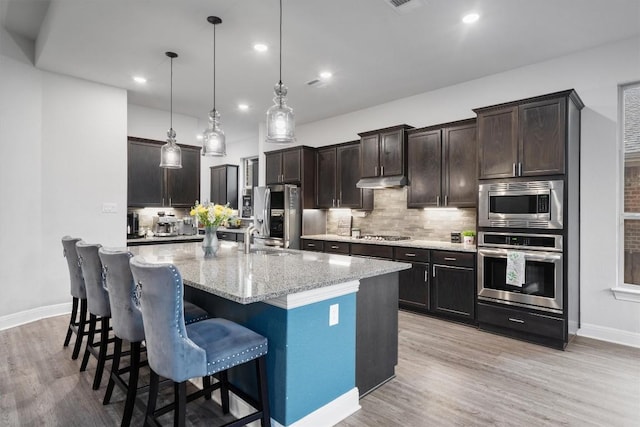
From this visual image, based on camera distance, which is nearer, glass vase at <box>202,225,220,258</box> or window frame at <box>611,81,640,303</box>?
glass vase at <box>202,225,220,258</box>

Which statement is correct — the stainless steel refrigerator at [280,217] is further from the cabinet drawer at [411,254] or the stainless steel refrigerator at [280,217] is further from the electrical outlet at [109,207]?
the electrical outlet at [109,207]

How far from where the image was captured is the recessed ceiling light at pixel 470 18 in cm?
310

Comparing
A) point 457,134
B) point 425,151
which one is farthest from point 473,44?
point 425,151

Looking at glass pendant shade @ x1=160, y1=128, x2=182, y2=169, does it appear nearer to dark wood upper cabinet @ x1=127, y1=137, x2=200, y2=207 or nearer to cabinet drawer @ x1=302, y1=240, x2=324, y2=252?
dark wood upper cabinet @ x1=127, y1=137, x2=200, y2=207

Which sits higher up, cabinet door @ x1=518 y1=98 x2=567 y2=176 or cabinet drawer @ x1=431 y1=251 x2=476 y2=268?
cabinet door @ x1=518 y1=98 x2=567 y2=176

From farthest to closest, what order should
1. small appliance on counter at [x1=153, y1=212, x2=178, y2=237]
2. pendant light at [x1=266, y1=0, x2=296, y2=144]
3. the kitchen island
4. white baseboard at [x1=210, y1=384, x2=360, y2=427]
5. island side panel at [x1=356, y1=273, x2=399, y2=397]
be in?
small appliance on counter at [x1=153, y1=212, x2=178, y2=237] → pendant light at [x1=266, y1=0, x2=296, y2=144] → island side panel at [x1=356, y1=273, x2=399, y2=397] → white baseboard at [x1=210, y1=384, x2=360, y2=427] → the kitchen island

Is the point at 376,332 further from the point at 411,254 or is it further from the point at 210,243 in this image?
the point at 411,254

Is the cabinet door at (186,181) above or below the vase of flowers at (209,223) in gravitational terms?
above

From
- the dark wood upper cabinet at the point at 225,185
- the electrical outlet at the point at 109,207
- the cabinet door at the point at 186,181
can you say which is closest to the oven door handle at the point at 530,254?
the cabinet door at the point at 186,181

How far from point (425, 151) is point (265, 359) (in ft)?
12.1

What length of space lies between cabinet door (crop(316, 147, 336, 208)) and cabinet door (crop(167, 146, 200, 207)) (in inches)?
86.4

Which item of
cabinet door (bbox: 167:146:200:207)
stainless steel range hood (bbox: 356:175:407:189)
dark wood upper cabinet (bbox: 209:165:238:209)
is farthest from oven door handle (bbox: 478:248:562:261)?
dark wood upper cabinet (bbox: 209:165:238:209)

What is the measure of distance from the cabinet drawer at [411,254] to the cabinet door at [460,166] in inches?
29.1

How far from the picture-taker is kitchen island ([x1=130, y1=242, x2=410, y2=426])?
1954 mm
